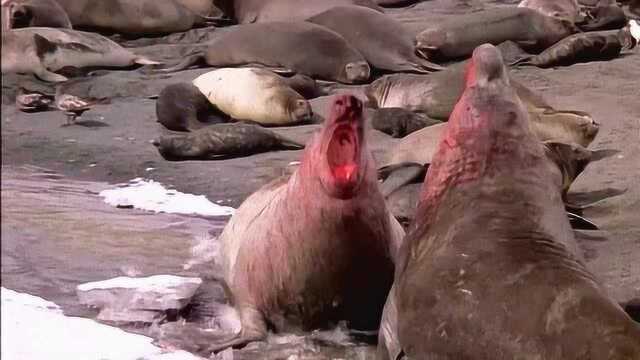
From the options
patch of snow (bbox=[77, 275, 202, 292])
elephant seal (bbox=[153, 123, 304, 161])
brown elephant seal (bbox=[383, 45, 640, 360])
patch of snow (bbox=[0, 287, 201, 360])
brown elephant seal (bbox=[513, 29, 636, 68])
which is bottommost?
brown elephant seal (bbox=[513, 29, 636, 68])

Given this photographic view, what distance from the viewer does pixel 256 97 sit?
4.29m

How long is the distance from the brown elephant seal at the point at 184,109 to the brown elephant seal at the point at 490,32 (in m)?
1.53

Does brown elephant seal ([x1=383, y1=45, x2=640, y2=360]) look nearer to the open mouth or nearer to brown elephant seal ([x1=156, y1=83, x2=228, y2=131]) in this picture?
the open mouth

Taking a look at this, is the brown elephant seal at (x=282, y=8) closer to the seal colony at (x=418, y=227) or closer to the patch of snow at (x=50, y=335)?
the seal colony at (x=418, y=227)

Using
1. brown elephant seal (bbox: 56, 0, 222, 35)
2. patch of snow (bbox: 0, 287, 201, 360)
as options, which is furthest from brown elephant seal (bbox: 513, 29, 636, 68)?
patch of snow (bbox: 0, 287, 201, 360)

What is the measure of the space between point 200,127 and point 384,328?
2.14 m

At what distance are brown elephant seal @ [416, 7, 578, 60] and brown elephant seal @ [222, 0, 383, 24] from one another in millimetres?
790

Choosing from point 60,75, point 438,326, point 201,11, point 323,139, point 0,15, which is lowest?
point 201,11

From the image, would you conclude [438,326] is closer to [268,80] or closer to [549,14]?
[268,80]

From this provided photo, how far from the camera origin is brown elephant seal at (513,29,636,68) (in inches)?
212

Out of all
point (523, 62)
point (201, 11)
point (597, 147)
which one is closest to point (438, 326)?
point (597, 147)

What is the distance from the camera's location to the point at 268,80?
14.5ft

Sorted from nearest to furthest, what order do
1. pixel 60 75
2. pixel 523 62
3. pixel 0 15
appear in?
1. pixel 0 15
2. pixel 60 75
3. pixel 523 62

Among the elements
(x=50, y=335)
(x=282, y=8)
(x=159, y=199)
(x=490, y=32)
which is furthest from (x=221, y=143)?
(x=282, y=8)
